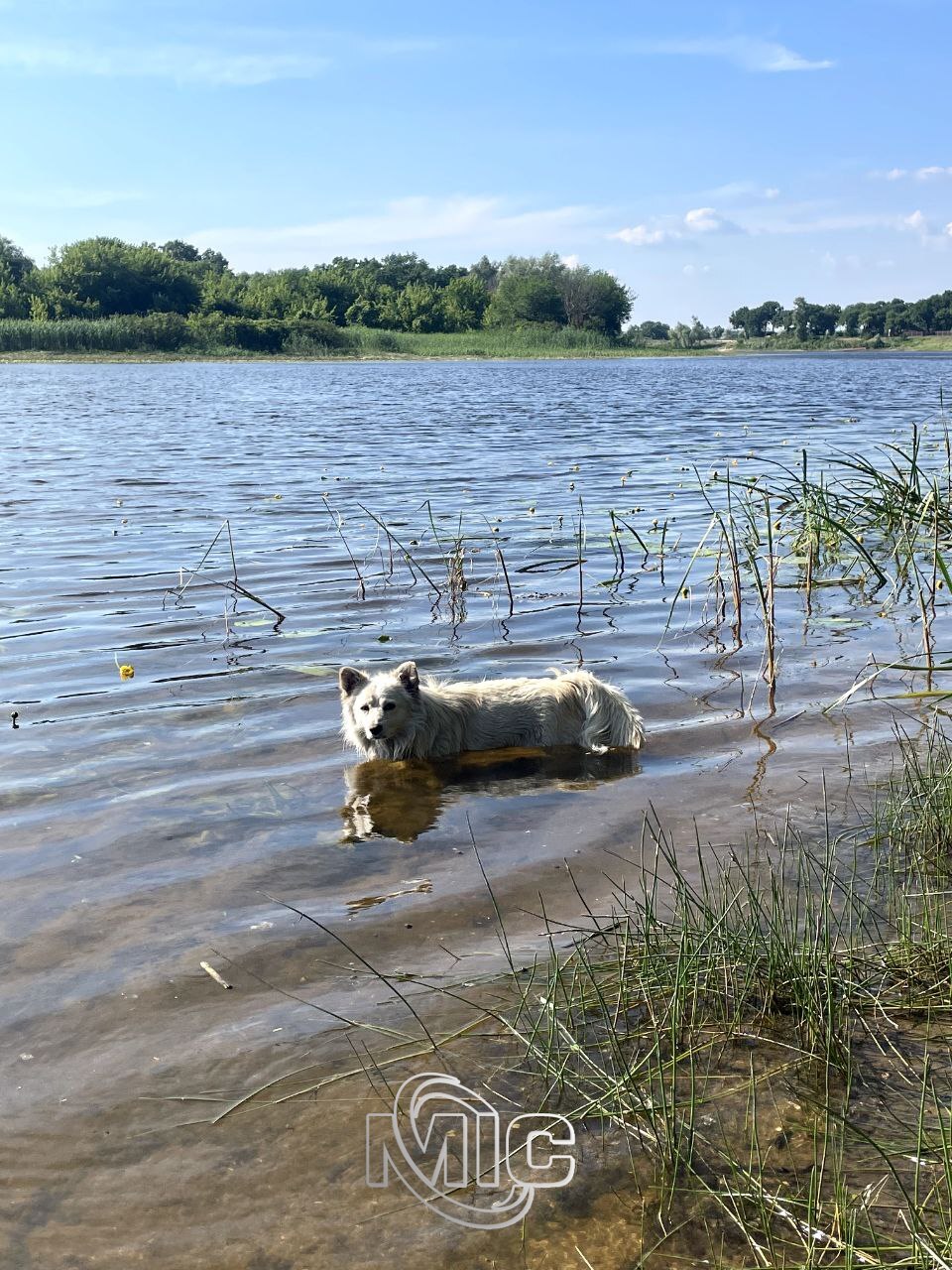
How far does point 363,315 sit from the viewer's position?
112 m

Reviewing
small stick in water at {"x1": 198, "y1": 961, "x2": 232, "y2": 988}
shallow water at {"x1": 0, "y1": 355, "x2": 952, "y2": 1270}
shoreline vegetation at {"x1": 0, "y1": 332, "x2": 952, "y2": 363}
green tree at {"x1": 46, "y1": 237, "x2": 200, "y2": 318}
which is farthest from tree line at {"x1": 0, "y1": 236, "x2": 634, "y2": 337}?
small stick in water at {"x1": 198, "y1": 961, "x2": 232, "y2": 988}

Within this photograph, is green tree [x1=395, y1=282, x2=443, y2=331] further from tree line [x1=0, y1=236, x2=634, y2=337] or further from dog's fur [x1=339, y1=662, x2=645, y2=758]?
dog's fur [x1=339, y1=662, x2=645, y2=758]

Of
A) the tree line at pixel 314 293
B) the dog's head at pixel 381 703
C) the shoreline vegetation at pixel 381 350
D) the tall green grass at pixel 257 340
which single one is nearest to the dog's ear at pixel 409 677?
the dog's head at pixel 381 703

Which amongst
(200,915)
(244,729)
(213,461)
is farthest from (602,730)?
(213,461)

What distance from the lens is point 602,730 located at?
671cm

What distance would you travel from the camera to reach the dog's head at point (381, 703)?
257 inches

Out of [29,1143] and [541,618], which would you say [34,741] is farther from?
[541,618]

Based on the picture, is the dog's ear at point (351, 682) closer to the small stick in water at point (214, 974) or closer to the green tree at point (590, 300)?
the small stick in water at point (214, 974)

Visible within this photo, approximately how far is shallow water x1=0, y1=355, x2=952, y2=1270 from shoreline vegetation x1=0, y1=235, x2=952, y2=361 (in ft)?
211

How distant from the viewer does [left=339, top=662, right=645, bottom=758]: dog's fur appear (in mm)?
6648

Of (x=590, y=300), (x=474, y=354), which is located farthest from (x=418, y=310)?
(x=474, y=354)

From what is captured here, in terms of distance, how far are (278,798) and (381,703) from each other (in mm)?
877

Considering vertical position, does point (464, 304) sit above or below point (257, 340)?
above

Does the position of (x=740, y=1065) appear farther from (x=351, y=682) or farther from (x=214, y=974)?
(x=351, y=682)
